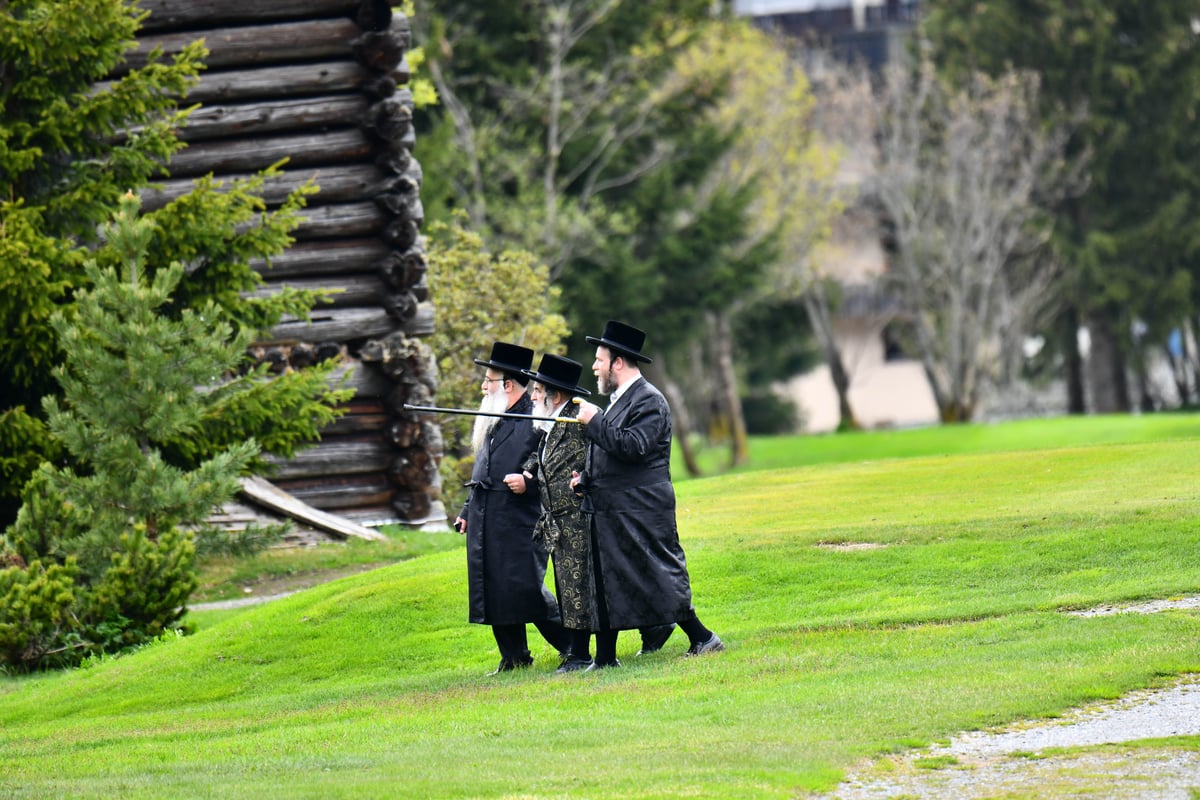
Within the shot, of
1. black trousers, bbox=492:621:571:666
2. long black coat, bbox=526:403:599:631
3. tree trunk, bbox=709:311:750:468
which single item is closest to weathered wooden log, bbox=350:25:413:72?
long black coat, bbox=526:403:599:631

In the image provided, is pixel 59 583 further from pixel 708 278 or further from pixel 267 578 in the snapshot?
pixel 708 278

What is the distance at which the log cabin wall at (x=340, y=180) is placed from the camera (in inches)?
890

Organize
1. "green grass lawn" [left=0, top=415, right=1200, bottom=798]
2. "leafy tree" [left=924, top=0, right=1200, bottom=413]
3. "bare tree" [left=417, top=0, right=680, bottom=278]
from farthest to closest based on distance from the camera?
"leafy tree" [left=924, top=0, right=1200, bottom=413], "bare tree" [left=417, top=0, right=680, bottom=278], "green grass lawn" [left=0, top=415, right=1200, bottom=798]

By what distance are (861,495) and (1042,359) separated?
105ft

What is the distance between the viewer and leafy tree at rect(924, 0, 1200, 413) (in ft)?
146

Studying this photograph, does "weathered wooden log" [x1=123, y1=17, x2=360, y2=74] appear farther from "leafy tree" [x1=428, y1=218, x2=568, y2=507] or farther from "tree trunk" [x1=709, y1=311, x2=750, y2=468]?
"tree trunk" [x1=709, y1=311, x2=750, y2=468]

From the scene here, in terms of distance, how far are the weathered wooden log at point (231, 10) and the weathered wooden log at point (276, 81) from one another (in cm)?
65

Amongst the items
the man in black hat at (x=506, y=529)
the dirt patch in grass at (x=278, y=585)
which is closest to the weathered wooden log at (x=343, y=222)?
the dirt patch in grass at (x=278, y=585)

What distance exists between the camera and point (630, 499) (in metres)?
11.8

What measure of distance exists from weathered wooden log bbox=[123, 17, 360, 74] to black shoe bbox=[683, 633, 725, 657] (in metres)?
12.3

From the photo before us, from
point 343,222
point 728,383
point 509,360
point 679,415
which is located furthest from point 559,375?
point 728,383

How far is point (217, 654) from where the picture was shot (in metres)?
14.6

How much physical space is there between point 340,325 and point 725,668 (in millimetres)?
12130

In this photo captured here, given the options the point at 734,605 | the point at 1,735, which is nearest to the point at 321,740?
the point at 1,735
